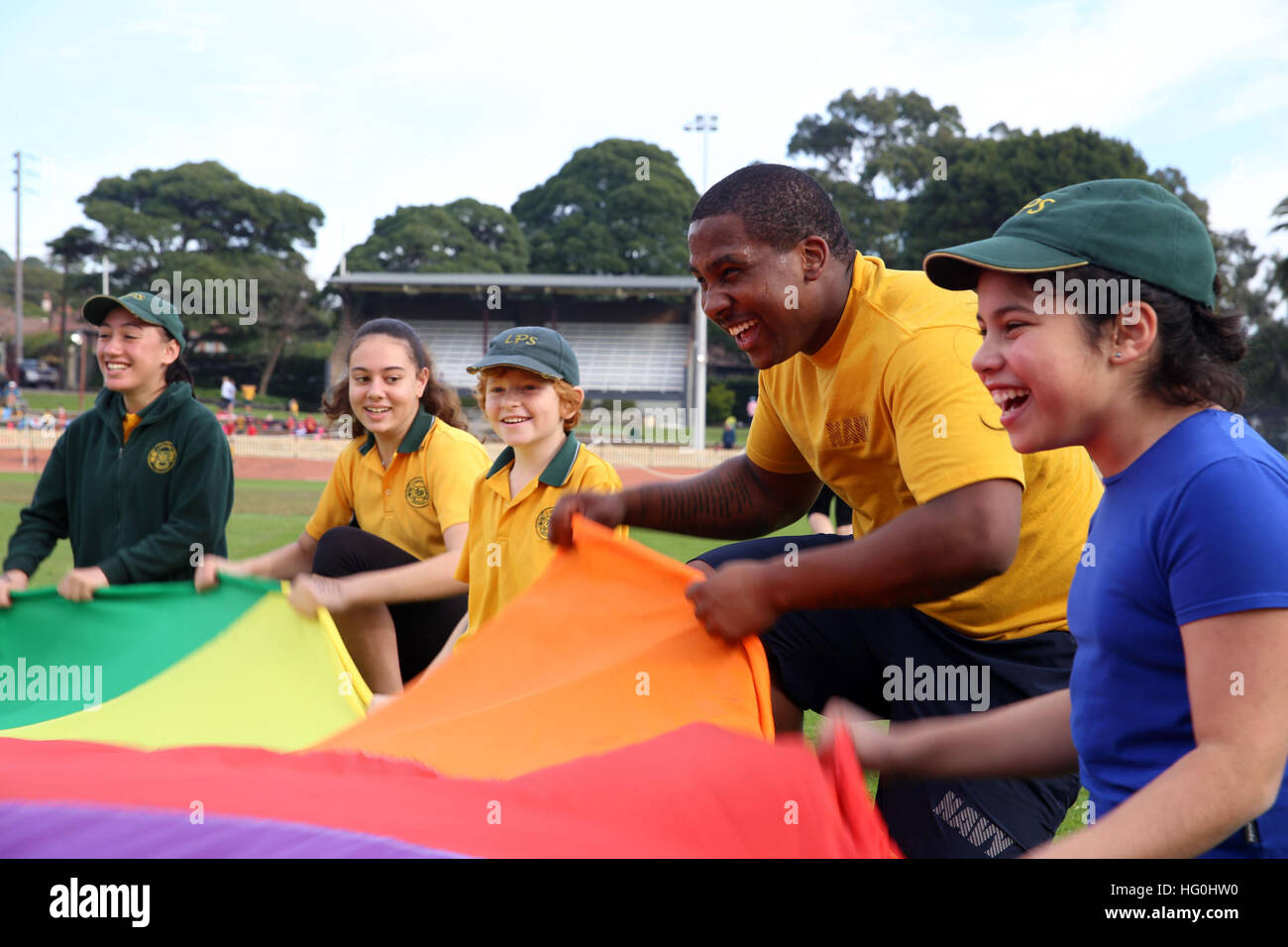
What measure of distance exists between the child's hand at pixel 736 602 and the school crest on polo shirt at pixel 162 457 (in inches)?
126

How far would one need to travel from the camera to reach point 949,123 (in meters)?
78.0

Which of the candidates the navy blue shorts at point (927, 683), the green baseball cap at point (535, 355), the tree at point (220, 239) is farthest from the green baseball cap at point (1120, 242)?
the tree at point (220, 239)

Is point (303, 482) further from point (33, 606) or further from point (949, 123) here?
point (949, 123)

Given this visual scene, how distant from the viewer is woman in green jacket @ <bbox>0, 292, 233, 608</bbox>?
501cm

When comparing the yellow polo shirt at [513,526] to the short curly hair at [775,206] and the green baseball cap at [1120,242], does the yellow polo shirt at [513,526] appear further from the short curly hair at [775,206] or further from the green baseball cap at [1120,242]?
the green baseball cap at [1120,242]

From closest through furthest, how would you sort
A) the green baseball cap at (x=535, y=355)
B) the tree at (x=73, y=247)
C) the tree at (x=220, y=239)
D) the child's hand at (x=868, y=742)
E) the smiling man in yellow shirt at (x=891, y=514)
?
the child's hand at (x=868, y=742) → the smiling man in yellow shirt at (x=891, y=514) → the green baseball cap at (x=535, y=355) → the tree at (x=220, y=239) → the tree at (x=73, y=247)

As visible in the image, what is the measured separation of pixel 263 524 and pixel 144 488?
10.7 meters

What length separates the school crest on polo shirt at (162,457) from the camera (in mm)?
5152

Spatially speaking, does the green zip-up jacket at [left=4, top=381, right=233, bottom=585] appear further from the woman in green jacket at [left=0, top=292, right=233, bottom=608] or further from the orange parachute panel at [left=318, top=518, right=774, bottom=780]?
the orange parachute panel at [left=318, top=518, right=774, bottom=780]

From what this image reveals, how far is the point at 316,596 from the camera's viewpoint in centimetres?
446

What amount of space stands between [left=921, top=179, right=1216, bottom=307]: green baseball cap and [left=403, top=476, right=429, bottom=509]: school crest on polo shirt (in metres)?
3.41

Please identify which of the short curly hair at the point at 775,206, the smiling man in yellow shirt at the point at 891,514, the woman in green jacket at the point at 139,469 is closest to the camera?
the smiling man in yellow shirt at the point at 891,514

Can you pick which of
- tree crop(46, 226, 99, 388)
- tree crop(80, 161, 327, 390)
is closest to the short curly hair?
tree crop(80, 161, 327, 390)

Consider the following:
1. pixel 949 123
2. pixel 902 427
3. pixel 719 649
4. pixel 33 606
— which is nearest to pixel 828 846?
pixel 719 649
